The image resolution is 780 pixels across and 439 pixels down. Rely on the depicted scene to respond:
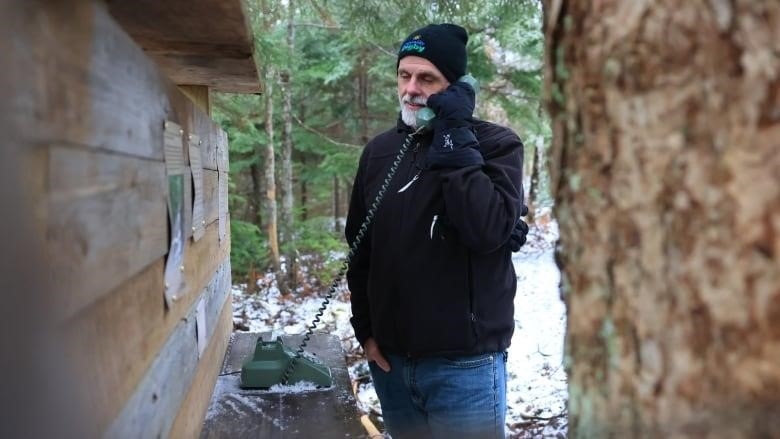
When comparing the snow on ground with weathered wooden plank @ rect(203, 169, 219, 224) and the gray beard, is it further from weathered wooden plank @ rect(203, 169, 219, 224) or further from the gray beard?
the gray beard

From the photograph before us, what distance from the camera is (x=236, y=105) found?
29.1 ft

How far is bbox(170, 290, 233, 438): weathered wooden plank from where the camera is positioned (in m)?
2.03

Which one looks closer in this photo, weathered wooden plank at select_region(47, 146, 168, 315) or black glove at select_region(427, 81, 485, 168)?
weathered wooden plank at select_region(47, 146, 168, 315)

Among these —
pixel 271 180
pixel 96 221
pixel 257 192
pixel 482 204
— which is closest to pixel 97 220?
pixel 96 221

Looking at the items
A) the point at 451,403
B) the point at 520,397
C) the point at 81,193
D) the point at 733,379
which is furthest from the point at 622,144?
the point at 520,397

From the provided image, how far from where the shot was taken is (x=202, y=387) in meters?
2.54

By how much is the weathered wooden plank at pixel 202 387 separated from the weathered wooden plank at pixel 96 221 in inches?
30.2

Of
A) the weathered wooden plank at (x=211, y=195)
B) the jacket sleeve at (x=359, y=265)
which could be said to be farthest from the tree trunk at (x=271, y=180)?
the jacket sleeve at (x=359, y=265)

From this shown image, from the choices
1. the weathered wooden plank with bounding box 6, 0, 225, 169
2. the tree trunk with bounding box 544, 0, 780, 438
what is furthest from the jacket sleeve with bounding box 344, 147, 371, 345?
the tree trunk with bounding box 544, 0, 780, 438

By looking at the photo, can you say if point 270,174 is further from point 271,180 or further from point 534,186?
point 534,186

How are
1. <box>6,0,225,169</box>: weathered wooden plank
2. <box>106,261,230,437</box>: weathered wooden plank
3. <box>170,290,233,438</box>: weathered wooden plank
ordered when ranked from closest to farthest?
<box>6,0,225,169</box>: weathered wooden plank
<box>106,261,230,437</box>: weathered wooden plank
<box>170,290,233,438</box>: weathered wooden plank

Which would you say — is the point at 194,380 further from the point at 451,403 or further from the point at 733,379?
the point at 733,379

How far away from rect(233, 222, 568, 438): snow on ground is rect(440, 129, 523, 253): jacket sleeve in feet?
9.19

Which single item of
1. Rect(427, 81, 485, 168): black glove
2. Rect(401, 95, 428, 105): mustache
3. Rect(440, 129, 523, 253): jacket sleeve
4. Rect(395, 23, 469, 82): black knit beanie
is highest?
Rect(395, 23, 469, 82): black knit beanie
